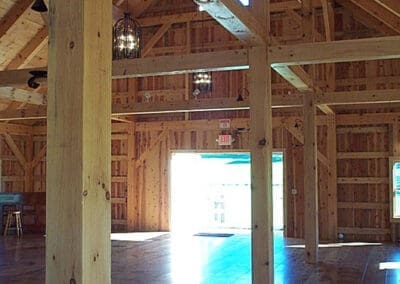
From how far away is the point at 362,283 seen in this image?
19.9 ft

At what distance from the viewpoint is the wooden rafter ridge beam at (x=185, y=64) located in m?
4.60

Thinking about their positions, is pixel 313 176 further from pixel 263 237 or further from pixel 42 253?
pixel 42 253

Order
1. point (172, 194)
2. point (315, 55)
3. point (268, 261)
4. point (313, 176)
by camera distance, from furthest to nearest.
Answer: point (172, 194)
point (313, 176)
point (315, 55)
point (268, 261)

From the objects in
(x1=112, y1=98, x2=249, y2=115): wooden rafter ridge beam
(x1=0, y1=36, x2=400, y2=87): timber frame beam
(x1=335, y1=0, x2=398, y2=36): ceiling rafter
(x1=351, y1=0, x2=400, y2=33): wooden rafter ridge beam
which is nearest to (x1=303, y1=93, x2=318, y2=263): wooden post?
(x1=112, y1=98, x2=249, y2=115): wooden rafter ridge beam

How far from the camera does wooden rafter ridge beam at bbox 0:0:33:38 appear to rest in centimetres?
909

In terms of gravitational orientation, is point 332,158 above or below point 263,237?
above

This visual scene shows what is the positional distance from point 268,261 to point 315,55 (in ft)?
6.48

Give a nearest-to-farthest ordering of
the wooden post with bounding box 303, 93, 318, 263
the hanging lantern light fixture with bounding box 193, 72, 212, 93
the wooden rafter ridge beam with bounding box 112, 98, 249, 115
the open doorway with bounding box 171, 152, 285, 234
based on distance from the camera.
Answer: the wooden post with bounding box 303, 93, 318, 263, the hanging lantern light fixture with bounding box 193, 72, 212, 93, the wooden rafter ridge beam with bounding box 112, 98, 249, 115, the open doorway with bounding box 171, 152, 285, 234

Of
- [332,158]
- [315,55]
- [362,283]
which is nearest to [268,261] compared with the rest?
[315,55]

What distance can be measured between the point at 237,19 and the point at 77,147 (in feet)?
7.83

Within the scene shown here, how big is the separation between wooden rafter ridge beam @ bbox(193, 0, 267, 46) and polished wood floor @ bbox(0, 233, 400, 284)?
3.36 metres

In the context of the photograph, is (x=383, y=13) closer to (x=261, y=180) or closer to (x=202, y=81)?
(x=202, y=81)

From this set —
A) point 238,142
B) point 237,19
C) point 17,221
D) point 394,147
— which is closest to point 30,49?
point 17,221

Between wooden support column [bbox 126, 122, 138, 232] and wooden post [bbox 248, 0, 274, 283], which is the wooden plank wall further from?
wooden post [bbox 248, 0, 274, 283]
